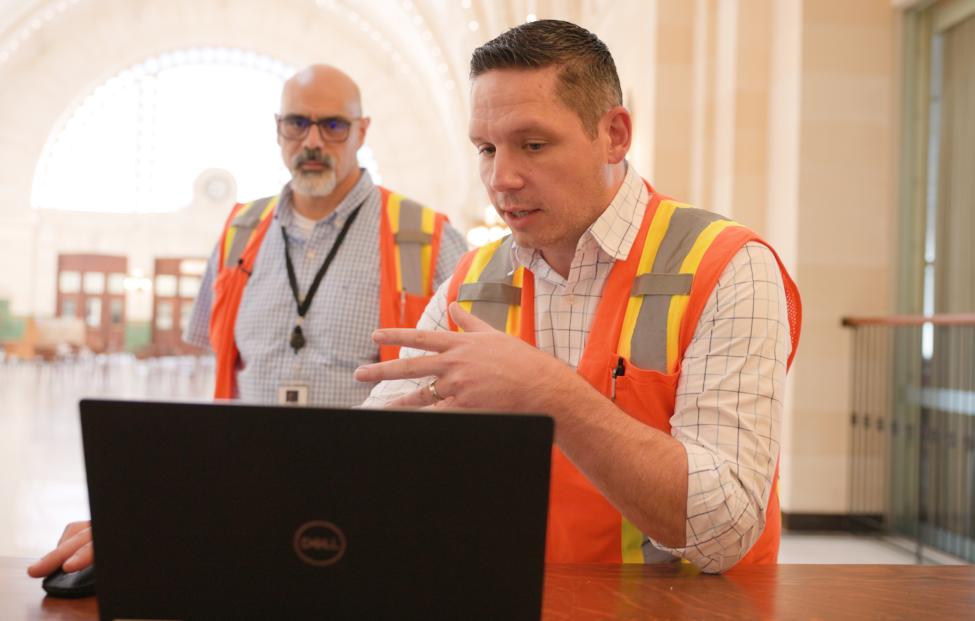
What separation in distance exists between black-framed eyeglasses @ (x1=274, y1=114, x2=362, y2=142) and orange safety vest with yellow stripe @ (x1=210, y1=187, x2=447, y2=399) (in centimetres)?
29

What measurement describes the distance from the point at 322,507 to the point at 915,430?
19.5 ft

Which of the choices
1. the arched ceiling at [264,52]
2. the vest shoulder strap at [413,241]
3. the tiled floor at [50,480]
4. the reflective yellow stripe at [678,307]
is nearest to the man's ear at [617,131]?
the reflective yellow stripe at [678,307]

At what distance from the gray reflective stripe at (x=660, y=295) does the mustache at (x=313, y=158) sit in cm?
177

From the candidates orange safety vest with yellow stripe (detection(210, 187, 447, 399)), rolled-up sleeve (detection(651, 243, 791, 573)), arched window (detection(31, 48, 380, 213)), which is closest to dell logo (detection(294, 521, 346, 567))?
rolled-up sleeve (detection(651, 243, 791, 573))

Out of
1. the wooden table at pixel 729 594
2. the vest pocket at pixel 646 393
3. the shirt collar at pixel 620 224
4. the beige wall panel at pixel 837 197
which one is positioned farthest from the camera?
the beige wall panel at pixel 837 197

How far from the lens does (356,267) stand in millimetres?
3232

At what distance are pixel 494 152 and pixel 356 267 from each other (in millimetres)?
1637

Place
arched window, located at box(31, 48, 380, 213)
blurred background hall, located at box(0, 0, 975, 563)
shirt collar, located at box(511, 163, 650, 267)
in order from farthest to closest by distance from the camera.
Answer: arched window, located at box(31, 48, 380, 213)
blurred background hall, located at box(0, 0, 975, 563)
shirt collar, located at box(511, 163, 650, 267)

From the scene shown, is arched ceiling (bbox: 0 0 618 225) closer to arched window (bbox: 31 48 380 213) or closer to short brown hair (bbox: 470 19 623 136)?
arched window (bbox: 31 48 380 213)

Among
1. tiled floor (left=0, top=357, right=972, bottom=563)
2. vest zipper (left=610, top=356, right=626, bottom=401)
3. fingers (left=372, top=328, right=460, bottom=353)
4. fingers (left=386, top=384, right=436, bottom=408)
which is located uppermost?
fingers (left=372, top=328, right=460, bottom=353)

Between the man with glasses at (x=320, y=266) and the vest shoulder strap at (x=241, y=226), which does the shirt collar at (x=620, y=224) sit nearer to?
the man with glasses at (x=320, y=266)

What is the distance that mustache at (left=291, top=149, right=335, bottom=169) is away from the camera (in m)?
3.21

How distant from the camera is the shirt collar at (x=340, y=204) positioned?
3.30 meters

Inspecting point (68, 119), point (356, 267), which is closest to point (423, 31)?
point (68, 119)
